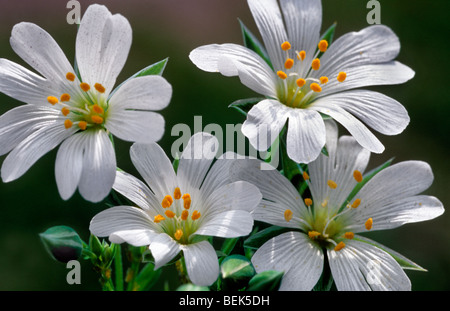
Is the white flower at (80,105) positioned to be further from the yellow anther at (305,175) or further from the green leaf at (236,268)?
the yellow anther at (305,175)

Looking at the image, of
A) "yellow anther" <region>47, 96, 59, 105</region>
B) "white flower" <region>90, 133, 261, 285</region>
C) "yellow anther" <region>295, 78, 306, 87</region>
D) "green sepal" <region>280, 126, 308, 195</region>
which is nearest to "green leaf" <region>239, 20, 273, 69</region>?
"yellow anther" <region>295, 78, 306, 87</region>

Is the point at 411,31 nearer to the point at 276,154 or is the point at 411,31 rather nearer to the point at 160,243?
the point at 276,154

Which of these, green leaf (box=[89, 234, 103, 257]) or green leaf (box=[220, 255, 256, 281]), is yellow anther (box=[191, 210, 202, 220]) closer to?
green leaf (box=[220, 255, 256, 281])

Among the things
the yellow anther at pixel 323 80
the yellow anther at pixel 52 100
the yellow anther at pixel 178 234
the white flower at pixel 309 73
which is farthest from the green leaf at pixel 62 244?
the yellow anther at pixel 323 80

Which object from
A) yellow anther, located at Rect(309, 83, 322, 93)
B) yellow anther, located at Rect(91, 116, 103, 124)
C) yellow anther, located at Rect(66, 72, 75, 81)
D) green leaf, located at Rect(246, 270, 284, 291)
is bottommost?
green leaf, located at Rect(246, 270, 284, 291)

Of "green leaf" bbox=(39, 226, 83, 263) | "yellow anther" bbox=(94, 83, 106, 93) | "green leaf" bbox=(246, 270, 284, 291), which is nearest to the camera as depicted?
"green leaf" bbox=(246, 270, 284, 291)

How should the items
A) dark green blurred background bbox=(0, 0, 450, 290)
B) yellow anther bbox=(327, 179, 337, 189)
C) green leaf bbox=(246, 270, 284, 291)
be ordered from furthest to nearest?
1. dark green blurred background bbox=(0, 0, 450, 290)
2. yellow anther bbox=(327, 179, 337, 189)
3. green leaf bbox=(246, 270, 284, 291)

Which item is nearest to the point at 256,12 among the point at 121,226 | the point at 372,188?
the point at 372,188
